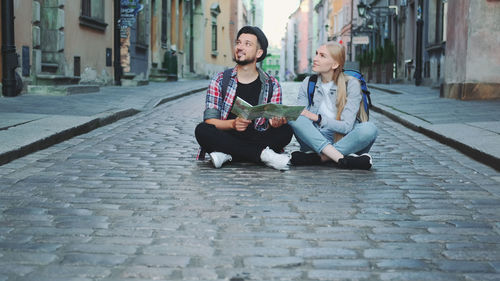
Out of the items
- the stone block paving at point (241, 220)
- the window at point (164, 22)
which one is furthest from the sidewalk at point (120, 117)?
the window at point (164, 22)

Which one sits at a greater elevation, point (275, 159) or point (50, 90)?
point (50, 90)

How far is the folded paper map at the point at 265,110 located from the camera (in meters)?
5.34

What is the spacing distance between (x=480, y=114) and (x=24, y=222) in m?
7.93

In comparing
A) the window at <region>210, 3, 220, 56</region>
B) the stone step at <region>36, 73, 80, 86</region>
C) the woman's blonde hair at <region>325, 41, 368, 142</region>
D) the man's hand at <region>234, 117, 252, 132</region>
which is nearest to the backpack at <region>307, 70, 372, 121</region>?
the woman's blonde hair at <region>325, 41, 368, 142</region>

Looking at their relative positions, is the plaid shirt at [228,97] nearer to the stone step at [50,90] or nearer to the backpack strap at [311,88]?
the backpack strap at [311,88]

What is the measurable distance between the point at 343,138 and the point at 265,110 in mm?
1014

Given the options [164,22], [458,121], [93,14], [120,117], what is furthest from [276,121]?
[164,22]

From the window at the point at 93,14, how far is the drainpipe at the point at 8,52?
15.1 feet

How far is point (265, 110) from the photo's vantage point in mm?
5426

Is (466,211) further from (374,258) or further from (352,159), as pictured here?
(352,159)

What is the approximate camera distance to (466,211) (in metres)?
4.32

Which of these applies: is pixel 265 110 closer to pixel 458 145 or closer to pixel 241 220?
pixel 241 220

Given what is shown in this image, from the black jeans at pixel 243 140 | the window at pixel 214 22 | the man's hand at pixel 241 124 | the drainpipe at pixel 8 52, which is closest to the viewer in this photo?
the man's hand at pixel 241 124

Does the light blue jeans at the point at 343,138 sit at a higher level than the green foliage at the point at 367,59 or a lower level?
lower
